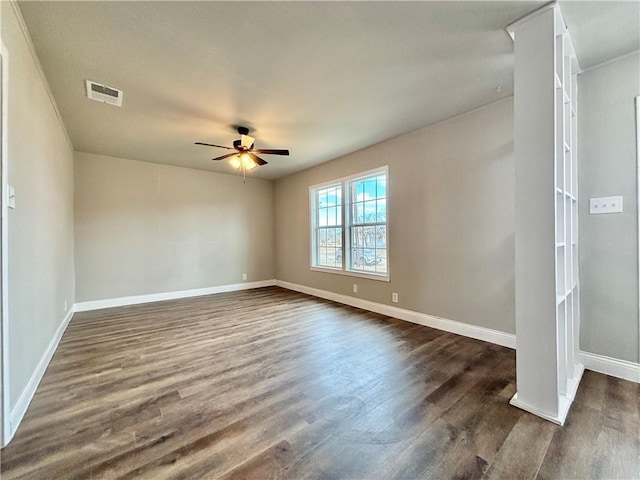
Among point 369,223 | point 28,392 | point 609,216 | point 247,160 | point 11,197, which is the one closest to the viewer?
point 11,197

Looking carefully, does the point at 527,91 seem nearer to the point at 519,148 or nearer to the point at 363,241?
the point at 519,148

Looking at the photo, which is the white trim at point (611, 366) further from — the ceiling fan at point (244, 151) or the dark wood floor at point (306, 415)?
the ceiling fan at point (244, 151)

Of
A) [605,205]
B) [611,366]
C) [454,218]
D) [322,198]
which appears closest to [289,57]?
[454,218]

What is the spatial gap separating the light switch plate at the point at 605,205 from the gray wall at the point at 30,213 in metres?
4.24

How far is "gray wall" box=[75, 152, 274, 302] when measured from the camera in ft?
14.6

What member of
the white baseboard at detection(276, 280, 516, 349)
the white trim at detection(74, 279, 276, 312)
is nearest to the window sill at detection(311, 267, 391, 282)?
the white baseboard at detection(276, 280, 516, 349)

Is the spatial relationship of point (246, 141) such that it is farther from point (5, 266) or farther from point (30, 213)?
point (5, 266)

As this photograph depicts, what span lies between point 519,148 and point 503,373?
1781mm

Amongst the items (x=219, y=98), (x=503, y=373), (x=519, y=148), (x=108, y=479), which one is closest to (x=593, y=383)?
(x=503, y=373)

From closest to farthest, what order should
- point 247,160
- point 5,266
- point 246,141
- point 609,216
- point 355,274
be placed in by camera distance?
point 5,266 → point 609,216 → point 246,141 → point 247,160 → point 355,274

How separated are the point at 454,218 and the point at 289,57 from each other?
2424mm

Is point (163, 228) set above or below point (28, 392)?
above

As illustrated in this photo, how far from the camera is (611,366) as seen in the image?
2193 mm

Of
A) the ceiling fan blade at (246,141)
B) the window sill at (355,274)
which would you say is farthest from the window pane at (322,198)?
the ceiling fan blade at (246,141)
